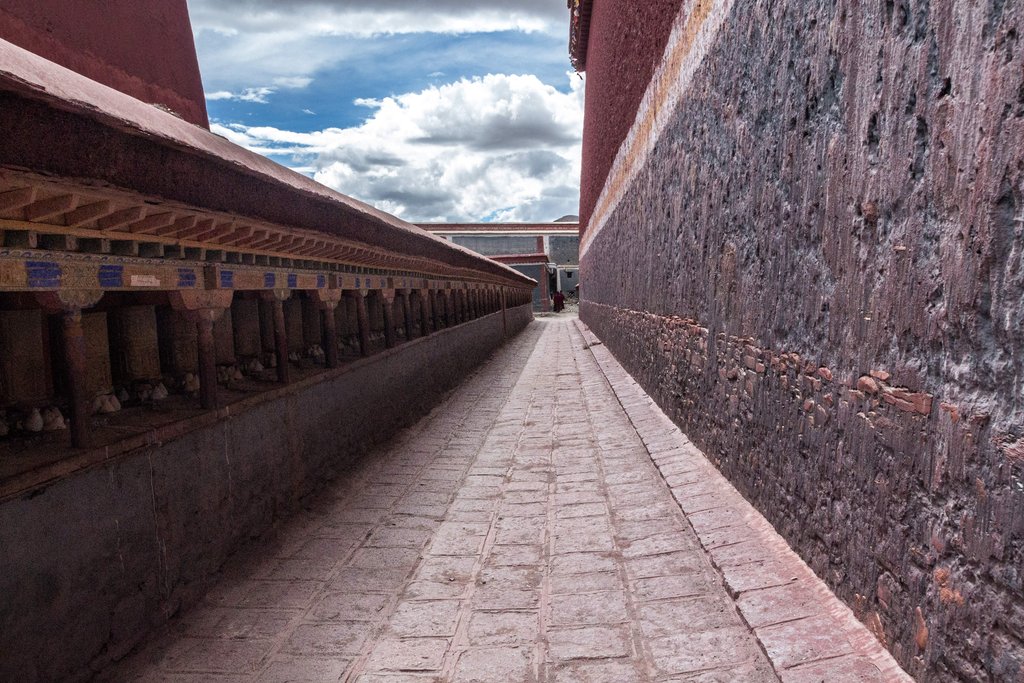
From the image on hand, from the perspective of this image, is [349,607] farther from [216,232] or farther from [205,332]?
[216,232]

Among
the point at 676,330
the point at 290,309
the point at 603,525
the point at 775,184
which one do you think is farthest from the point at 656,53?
the point at 603,525

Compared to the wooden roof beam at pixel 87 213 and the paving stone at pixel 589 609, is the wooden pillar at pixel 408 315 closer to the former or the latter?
the paving stone at pixel 589 609

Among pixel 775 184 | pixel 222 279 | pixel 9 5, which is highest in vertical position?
pixel 9 5

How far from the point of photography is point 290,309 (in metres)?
5.50

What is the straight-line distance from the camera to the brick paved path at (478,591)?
2578 mm

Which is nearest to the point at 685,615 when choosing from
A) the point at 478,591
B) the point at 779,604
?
the point at 779,604

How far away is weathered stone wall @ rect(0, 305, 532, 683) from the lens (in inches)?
88.2

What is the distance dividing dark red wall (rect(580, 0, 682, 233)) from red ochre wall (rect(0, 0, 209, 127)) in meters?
4.92

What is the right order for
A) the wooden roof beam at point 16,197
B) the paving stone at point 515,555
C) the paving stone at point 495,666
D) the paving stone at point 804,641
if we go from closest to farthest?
the wooden roof beam at point 16,197 < the paving stone at point 804,641 < the paving stone at point 495,666 < the paving stone at point 515,555

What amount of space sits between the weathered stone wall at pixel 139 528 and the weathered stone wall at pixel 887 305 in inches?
115

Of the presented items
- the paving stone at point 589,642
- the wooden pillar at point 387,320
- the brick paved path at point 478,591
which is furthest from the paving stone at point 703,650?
the wooden pillar at point 387,320

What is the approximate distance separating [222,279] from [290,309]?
1.88 meters

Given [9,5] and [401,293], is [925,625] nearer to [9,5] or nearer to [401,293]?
[9,5]

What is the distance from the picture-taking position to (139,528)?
2.81 metres
